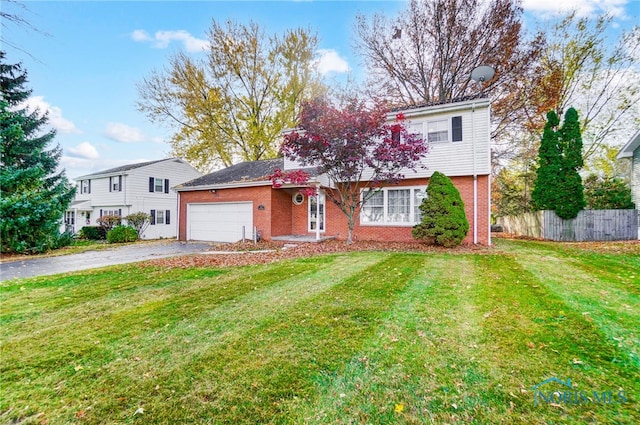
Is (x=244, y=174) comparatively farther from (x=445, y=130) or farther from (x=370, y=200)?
(x=445, y=130)

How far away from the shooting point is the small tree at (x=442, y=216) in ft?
31.6

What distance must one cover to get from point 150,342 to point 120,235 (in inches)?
624

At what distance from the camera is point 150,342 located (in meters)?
3.00

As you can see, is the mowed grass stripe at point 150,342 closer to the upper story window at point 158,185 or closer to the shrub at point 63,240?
the shrub at point 63,240

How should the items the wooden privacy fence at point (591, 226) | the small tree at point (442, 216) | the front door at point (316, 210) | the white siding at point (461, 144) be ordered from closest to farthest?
the small tree at point (442, 216) → the white siding at point (461, 144) → the wooden privacy fence at point (591, 226) → the front door at point (316, 210)

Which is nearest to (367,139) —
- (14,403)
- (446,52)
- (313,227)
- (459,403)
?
(313,227)

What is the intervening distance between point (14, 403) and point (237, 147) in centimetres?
2279

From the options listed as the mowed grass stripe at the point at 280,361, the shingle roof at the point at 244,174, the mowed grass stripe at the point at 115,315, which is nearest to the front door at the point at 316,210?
the shingle roof at the point at 244,174

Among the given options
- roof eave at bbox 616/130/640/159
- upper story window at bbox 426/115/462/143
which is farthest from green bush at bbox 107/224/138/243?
roof eave at bbox 616/130/640/159

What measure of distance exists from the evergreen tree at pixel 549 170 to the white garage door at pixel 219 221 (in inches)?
535

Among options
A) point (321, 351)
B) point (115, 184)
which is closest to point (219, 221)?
point (321, 351)

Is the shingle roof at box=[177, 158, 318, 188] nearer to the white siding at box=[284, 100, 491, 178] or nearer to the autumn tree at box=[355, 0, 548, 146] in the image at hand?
the white siding at box=[284, 100, 491, 178]

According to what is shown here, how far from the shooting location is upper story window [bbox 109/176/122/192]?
72.7 feet

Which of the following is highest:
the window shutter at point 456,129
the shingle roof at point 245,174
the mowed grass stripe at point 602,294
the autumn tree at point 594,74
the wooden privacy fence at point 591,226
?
the autumn tree at point 594,74
